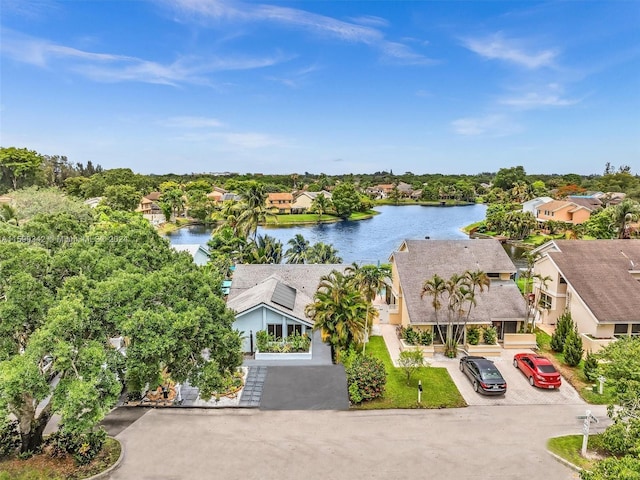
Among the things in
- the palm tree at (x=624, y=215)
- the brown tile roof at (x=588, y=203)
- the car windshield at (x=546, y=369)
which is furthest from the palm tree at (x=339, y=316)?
the brown tile roof at (x=588, y=203)

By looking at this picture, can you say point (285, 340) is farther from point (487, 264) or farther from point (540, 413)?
point (487, 264)

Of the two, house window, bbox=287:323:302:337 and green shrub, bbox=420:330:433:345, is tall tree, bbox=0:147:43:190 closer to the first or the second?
house window, bbox=287:323:302:337

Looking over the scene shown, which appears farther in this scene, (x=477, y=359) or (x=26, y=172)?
(x=26, y=172)

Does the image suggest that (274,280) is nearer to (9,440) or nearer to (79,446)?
(79,446)

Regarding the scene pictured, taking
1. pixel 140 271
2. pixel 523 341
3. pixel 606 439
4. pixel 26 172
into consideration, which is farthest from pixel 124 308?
pixel 26 172

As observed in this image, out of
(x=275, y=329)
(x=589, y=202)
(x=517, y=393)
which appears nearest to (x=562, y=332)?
(x=517, y=393)

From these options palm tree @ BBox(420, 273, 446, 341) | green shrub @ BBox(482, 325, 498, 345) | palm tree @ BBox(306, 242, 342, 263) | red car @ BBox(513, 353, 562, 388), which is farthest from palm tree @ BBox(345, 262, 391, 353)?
red car @ BBox(513, 353, 562, 388)
